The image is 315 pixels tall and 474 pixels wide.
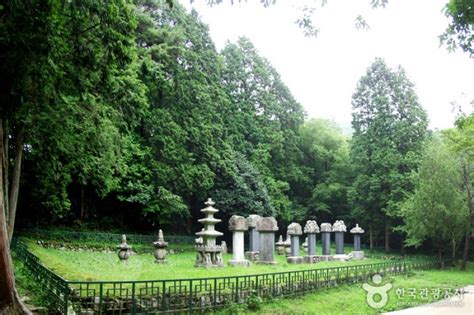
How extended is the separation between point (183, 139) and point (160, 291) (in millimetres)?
20456

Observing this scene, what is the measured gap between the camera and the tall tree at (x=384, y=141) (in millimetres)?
38125

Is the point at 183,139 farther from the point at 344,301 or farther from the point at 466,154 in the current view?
the point at 344,301

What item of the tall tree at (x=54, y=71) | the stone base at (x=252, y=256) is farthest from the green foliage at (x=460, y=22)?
the stone base at (x=252, y=256)

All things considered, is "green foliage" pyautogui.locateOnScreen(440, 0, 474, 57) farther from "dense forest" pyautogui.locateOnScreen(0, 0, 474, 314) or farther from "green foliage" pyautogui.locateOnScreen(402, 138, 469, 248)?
"green foliage" pyautogui.locateOnScreen(402, 138, 469, 248)

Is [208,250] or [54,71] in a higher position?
[54,71]

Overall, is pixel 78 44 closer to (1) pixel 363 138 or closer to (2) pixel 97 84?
(2) pixel 97 84

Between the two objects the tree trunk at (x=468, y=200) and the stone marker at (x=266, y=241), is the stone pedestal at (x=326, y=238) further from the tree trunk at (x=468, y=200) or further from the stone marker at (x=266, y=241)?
the tree trunk at (x=468, y=200)

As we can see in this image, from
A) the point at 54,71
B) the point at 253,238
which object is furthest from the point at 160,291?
the point at 253,238

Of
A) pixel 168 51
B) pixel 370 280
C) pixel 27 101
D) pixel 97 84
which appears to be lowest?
pixel 370 280

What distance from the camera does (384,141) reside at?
129 feet

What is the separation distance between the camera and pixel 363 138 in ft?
135

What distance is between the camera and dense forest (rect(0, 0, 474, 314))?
444 inches

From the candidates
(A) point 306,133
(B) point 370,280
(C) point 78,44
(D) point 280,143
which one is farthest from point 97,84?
(A) point 306,133

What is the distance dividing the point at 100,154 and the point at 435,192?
2088 cm
